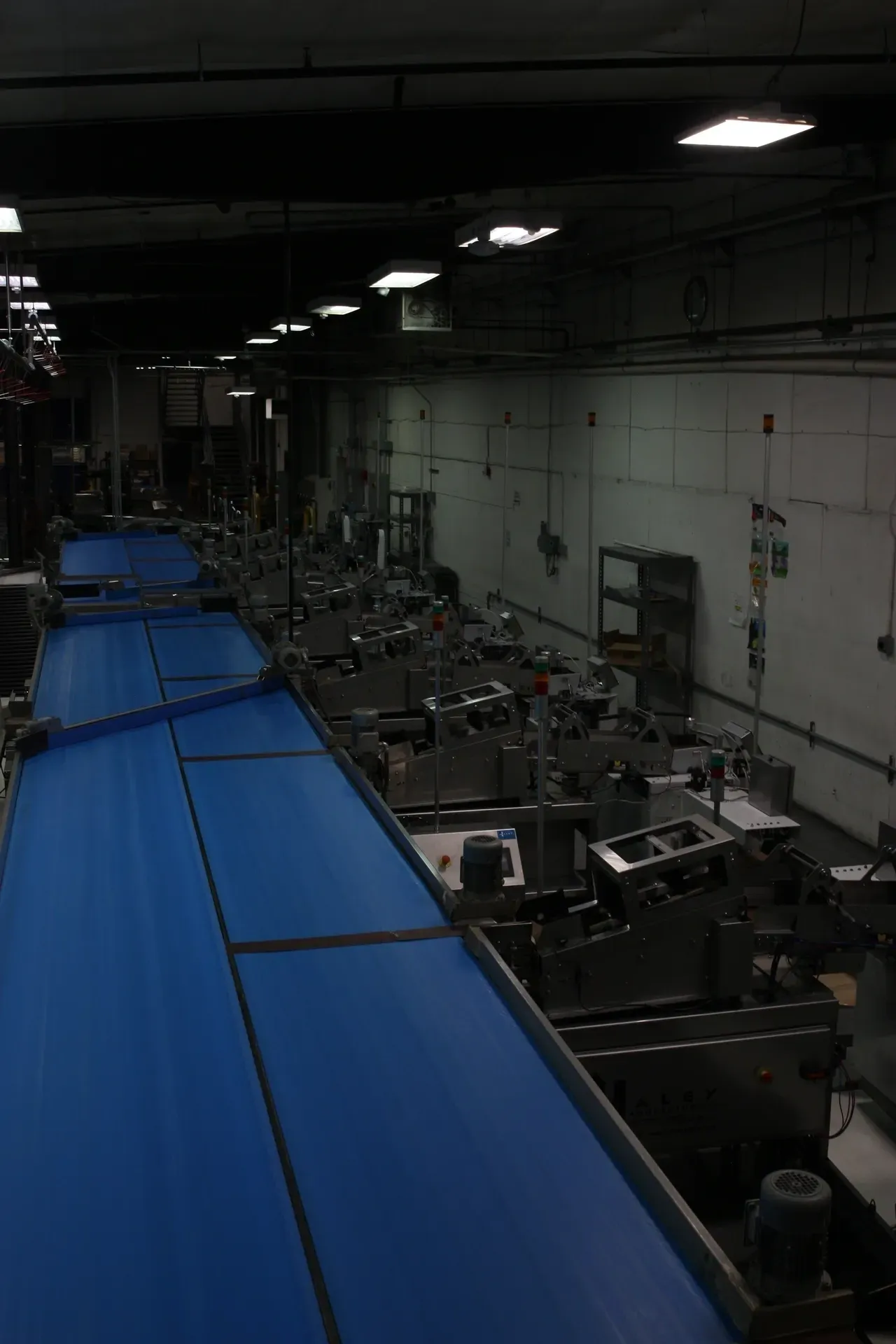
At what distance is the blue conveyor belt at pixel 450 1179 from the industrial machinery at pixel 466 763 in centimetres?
301

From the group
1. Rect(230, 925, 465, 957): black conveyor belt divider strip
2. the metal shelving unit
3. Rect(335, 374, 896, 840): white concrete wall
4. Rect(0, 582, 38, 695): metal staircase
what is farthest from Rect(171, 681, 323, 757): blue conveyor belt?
Rect(0, 582, 38, 695): metal staircase

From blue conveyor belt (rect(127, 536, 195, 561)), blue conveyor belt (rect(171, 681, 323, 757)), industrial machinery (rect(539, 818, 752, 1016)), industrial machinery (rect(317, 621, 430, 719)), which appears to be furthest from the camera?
blue conveyor belt (rect(127, 536, 195, 561))

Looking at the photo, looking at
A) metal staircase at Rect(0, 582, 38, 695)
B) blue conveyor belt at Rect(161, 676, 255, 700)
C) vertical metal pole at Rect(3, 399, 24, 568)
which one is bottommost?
metal staircase at Rect(0, 582, 38, 695)

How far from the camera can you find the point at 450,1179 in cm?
187

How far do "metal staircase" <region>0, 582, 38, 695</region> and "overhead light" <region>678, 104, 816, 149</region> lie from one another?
27.1 feet

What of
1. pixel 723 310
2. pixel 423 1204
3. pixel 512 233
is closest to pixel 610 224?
pixel 723 310

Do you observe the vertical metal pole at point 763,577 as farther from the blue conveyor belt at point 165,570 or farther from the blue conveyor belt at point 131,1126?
the blue conveyor belt at point 131,1126

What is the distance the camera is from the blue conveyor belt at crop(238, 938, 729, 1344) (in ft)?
5.22

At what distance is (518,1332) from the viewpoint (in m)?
1.56

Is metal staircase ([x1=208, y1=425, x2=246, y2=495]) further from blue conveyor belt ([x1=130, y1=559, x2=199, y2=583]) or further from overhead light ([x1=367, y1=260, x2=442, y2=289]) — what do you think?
overhead light ([x1=367, y1=260, x2=442, y2=289])

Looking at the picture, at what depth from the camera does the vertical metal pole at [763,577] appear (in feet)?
22.8

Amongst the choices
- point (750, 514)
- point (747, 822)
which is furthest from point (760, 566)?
point (747, 822)

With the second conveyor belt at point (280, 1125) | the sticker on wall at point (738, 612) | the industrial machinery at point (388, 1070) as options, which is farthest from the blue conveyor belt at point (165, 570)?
the second conveyor belt at point (280, 1125)

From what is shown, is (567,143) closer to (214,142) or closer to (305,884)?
(214,142)
